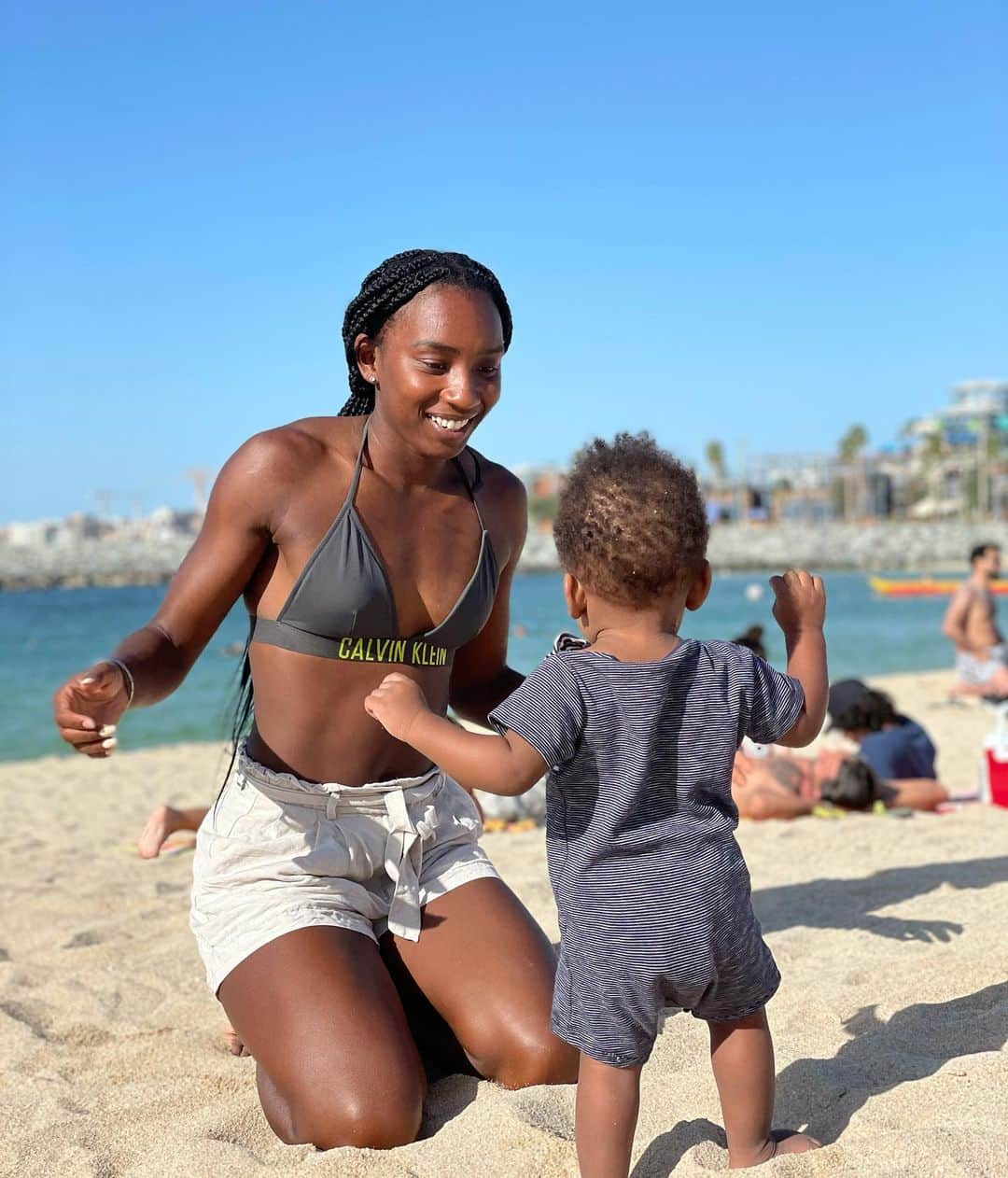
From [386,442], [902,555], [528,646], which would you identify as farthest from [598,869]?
[902,555]

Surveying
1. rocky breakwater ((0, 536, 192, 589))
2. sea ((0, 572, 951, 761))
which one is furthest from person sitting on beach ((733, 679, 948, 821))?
rocky breakwater ((0, 536, 192, 589))

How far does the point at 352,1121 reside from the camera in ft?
8.56

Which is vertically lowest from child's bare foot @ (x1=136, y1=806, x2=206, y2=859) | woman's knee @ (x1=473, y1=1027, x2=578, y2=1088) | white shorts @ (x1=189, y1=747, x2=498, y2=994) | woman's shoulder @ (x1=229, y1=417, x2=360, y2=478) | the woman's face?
woman's knee @ (x1=473, y1=1027, x2=578, y2=1088)

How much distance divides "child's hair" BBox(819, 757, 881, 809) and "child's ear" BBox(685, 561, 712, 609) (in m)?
4.46

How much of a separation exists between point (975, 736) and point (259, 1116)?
9.32m

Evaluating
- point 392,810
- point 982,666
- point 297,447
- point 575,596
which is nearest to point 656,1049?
point 392,810

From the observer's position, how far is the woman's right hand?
2.61 metres

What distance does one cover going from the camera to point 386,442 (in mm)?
3146

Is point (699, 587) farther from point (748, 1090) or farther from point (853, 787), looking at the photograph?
point (853, 787)

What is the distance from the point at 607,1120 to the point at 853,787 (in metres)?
4.58

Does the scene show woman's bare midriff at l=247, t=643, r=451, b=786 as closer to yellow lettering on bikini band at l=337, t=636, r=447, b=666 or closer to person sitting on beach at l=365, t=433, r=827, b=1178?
yellow lettering on bikini band at l=337, t=636, r=447, b=666

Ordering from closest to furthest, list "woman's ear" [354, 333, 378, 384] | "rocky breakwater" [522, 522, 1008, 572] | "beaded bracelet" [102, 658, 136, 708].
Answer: "beaded bracelet" [102, 658, 136, 708], "woman's ear" [354, 333, 378, 384], "rocky breakwater" [522, 522, 1008, 572]

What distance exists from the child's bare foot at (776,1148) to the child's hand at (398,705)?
1.00m

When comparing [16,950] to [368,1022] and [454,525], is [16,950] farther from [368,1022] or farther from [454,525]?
[454,525]
